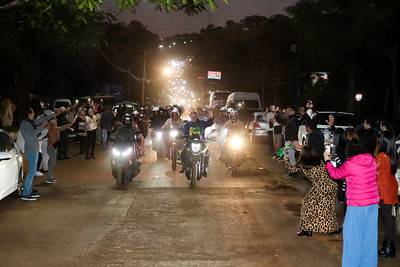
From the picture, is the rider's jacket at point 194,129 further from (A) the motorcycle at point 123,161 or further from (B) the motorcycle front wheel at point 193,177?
(A) the motorcycle at point 123,161

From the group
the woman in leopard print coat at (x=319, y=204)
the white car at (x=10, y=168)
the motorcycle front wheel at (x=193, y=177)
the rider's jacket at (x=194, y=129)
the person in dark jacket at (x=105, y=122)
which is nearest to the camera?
the woman in leopard print coat at (x=319, y=204)

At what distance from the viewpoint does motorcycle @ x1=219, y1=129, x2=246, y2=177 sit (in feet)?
48.7

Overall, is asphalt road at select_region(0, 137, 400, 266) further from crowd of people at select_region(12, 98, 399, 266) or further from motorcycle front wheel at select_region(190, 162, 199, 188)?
crowd of people at select_region(12, 98, 399, 266)

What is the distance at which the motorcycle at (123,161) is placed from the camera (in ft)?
40.8

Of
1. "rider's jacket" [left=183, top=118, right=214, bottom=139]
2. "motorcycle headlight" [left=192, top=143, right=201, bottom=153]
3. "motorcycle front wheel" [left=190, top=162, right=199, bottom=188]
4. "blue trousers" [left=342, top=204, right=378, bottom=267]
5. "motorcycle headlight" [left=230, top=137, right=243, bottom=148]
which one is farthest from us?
"motorcycle headlight" [left=230, top=137, right=243, bottom=148]

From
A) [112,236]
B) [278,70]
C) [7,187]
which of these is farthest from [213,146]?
[278,70]

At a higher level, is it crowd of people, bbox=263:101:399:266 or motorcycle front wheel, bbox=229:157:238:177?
crowd of people, bbox=263:101:399:266

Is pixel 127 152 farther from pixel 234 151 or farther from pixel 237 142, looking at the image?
pixel 237 142

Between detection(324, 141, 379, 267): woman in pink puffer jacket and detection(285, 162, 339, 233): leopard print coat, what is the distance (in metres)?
1.80

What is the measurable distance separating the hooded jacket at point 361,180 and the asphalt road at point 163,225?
3.91 ft

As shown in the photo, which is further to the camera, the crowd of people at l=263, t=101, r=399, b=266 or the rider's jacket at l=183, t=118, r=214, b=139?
the rider's jacket at l=183, t=118, r=214, b=139

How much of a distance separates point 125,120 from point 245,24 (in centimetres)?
7056

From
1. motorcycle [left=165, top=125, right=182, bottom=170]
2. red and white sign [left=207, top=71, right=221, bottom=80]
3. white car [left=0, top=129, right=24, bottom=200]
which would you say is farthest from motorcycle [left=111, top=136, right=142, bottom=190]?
red and white sign [left=207, top=71, right=221, bottom=80]

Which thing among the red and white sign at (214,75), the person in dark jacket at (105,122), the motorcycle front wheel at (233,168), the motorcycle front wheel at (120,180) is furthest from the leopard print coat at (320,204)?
the red and white sign at (214,75)
